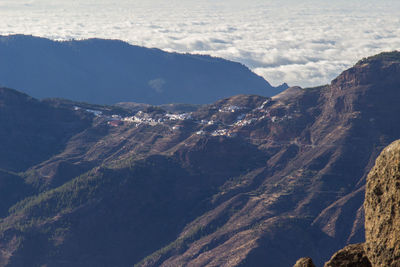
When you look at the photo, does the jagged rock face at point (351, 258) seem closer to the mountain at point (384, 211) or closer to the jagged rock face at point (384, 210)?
the mountain at point (384, 211)

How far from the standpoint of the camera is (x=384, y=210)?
3828cm

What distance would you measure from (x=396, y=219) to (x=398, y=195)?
1406 mm

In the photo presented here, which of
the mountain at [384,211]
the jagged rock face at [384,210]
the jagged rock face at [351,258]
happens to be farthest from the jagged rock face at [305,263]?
the jagged rock face at [384,210]

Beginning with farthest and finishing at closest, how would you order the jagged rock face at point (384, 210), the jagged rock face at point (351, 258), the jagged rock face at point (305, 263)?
the jagged rock face at point (305, 263), the jagged rock face at point (351, 258), the jagged rock face at point (384, 210)

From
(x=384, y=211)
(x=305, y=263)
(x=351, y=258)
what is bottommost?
(x=305, y=263)

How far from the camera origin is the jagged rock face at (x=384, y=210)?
121 ft

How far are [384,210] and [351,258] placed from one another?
590cm

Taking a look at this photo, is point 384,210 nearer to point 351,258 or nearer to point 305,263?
point 351,258

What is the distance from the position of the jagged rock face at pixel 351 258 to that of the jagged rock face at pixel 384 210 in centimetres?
240

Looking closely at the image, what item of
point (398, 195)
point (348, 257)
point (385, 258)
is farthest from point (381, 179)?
point (348, 257)

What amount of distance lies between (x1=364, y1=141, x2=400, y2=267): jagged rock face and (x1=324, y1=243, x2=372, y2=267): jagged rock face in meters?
2.40

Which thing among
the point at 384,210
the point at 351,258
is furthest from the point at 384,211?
the point at 351,258

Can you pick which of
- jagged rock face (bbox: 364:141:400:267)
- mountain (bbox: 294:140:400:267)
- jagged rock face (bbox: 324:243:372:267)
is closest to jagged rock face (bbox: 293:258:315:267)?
jagged rock face (bbox: 324:243:372:267)

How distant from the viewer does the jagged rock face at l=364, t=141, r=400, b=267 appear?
37.0 metres
